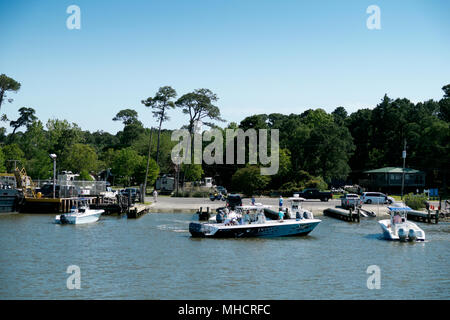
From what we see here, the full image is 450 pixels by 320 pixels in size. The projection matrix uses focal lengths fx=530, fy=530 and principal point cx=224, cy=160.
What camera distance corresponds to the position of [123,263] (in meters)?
31.8

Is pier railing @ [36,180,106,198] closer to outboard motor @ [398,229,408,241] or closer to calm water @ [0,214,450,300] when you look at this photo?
calm water @ [0,214,450,300]

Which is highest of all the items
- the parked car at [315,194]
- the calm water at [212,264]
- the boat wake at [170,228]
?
the parked car at [315,194]

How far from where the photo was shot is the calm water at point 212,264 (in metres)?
25.5

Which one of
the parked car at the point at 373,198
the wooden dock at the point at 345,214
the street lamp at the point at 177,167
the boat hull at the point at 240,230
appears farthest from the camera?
the street lamp at the point at 177,167

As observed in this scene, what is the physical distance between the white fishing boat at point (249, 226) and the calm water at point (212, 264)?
93 centimetres

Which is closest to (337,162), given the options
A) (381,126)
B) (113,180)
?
(381,126)

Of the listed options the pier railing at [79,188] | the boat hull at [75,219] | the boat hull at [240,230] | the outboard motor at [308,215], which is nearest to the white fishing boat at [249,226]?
the boat hull at [240,230]

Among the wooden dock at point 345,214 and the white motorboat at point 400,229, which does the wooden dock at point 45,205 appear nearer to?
the wooden dock at point 345,214

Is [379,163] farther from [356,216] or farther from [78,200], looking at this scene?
[78,200]

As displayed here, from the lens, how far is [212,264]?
31.8 metres

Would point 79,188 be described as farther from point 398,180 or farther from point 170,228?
point 398,180

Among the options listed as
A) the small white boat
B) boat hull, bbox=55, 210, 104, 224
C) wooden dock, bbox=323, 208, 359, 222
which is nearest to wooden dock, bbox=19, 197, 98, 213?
the small white boat

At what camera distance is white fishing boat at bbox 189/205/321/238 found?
41.8 metres

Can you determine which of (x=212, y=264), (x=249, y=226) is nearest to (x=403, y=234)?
(x=249, y=226)
